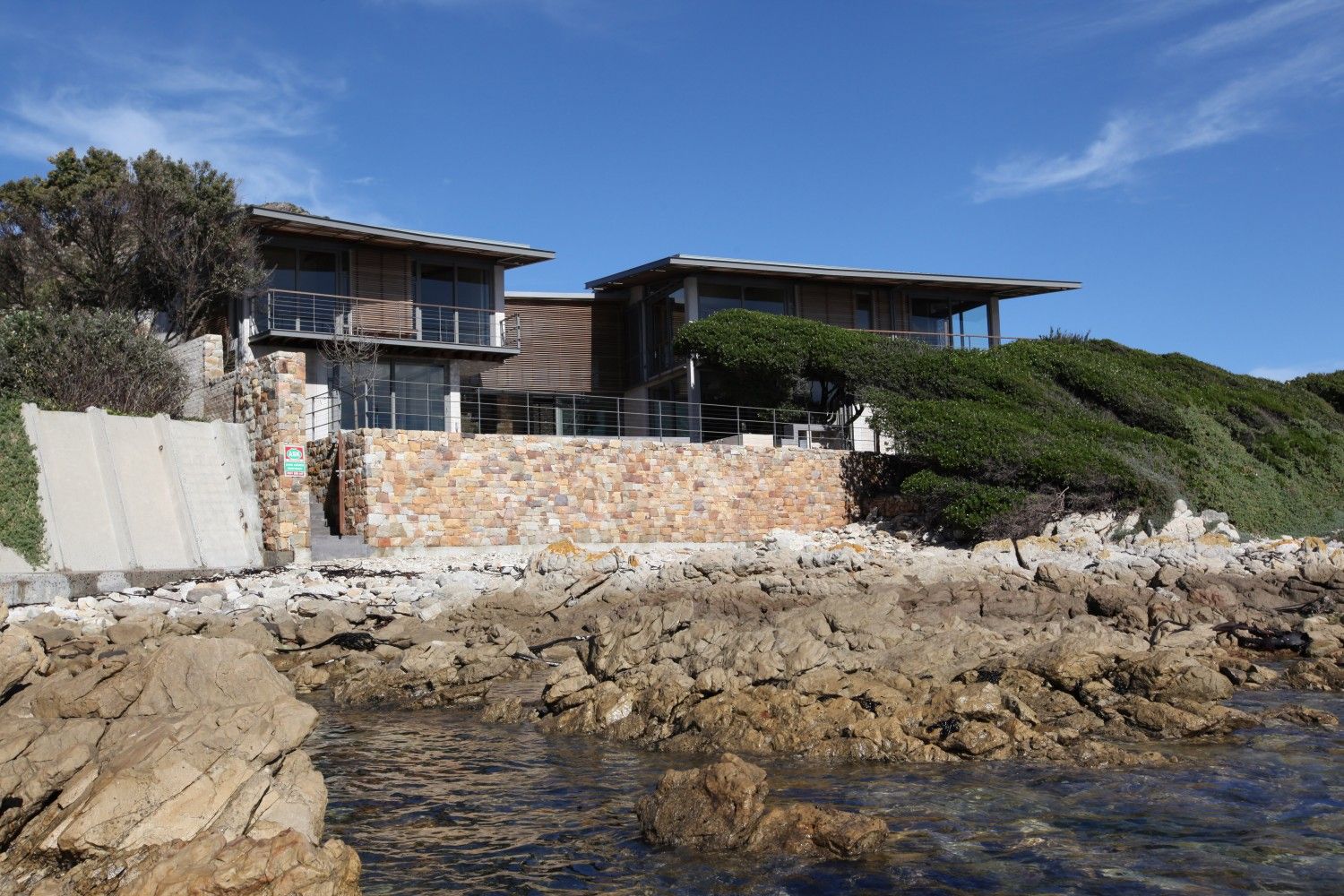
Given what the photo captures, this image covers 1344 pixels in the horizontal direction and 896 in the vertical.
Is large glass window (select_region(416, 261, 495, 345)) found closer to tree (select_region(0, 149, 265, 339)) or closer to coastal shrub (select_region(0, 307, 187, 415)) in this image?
tree (select_region(0, 149, 265, 339))

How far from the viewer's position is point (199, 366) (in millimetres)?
22906

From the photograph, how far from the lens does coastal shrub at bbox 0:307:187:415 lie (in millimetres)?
20672

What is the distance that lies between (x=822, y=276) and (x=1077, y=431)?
334 inches

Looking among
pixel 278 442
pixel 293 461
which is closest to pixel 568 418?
pixel 278 442

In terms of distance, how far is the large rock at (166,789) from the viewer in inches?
231

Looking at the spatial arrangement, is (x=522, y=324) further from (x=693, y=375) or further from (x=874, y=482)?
(x=874, y=482)

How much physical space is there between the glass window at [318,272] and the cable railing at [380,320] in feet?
1.07

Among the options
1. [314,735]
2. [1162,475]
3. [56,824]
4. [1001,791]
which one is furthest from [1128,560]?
[56,824]

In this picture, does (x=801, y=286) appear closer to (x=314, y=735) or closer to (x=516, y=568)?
(x=516, y=568)

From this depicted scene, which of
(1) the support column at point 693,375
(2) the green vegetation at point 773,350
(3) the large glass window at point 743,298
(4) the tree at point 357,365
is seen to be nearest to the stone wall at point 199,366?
(4) the tree at point 357,365

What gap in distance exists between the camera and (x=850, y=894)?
6.23 m

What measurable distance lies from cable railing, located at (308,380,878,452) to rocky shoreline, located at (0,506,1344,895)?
7.45m

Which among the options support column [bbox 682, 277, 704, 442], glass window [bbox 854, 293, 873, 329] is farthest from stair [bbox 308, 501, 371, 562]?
glass window [bbox 854, 293, 873, 329]

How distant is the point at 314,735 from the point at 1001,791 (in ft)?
19.8
